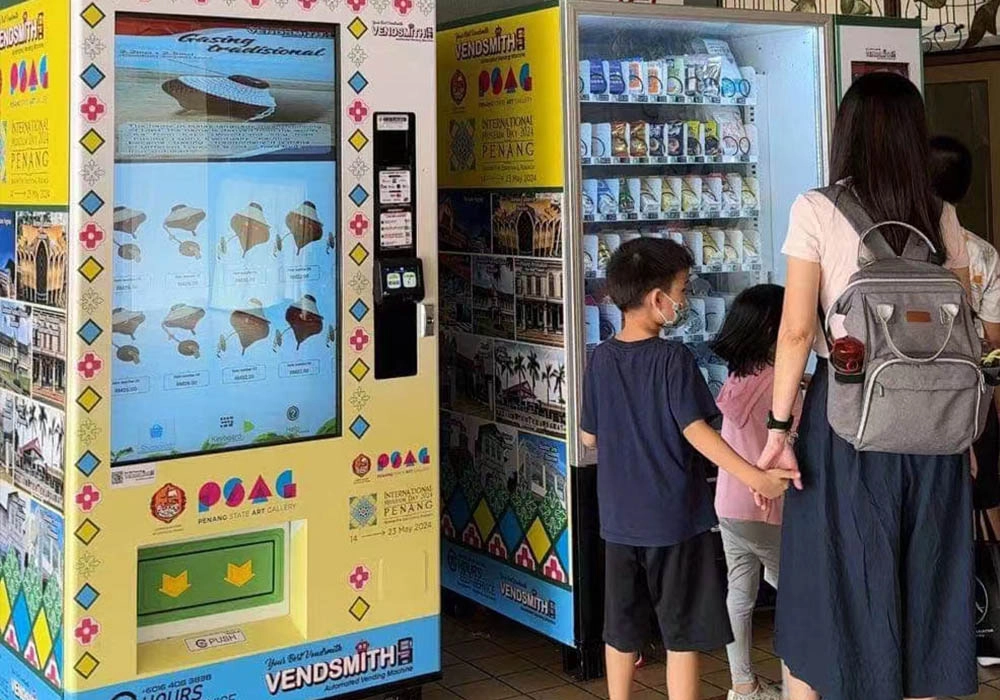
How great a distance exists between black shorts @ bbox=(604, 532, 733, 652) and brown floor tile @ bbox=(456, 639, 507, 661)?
1052mm

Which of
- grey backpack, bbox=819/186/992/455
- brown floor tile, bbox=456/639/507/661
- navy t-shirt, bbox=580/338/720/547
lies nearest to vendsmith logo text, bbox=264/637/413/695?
brown floor tile, bbox=456/639/507/661

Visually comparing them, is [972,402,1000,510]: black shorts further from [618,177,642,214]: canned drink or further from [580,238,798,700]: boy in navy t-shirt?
[618,177,642,214]: canned drink

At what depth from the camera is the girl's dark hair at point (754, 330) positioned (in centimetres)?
366

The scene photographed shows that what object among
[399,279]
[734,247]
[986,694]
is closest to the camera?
[399,279]

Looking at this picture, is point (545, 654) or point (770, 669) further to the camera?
point (545, 654)

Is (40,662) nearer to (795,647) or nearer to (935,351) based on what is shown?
(795,647)

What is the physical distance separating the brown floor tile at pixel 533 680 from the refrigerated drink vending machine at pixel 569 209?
114 mm

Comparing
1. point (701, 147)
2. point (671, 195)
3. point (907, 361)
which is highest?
point (701, 147)

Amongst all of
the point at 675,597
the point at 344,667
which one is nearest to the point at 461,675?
the point at 344,667

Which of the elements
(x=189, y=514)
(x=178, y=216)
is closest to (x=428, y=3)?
(x=178, y=216)

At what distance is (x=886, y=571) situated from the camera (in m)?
2.93

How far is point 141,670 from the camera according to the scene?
10.8ft

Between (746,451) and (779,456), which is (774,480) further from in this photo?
(746,451)

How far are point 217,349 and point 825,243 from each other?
156 centimetres
